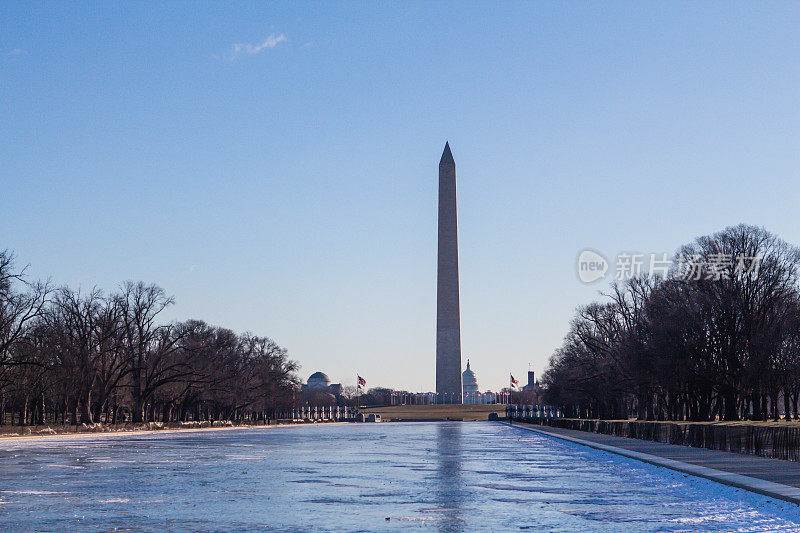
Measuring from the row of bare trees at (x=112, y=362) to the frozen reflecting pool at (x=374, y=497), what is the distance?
127 feet

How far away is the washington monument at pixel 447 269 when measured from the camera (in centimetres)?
12012

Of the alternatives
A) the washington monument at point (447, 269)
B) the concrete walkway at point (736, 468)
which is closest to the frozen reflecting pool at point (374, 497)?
the concrete walkway at point (736, 468)

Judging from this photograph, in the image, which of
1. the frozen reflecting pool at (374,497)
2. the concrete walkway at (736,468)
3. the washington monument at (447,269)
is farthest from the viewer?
the washington monument at (447,269)

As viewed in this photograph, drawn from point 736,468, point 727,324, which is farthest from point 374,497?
point 727,324

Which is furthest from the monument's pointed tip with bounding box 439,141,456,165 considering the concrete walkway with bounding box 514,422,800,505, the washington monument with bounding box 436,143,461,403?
the concrete walkway with bounding box 514,422,800,505

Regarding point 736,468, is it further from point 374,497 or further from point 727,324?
point 727,324

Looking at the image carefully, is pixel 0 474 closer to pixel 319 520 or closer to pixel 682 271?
pixel 319 520

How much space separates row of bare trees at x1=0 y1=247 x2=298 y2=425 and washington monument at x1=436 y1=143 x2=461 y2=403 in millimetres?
23540

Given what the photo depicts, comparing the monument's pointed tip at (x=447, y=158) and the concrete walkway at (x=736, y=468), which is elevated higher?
the monument's pointed tip at (x=447, y=158)

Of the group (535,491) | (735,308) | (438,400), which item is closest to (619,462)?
(535,491)

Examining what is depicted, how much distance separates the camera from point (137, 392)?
85000 millimetres

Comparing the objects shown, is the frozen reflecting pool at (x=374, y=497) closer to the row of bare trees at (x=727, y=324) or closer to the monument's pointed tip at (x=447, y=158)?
the row of bare trees at (x=727, y=324)

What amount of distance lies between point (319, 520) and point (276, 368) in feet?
354

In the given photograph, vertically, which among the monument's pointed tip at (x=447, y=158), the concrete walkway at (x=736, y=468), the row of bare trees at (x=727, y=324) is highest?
the monument's pointed tip at (x=447, y=158)
